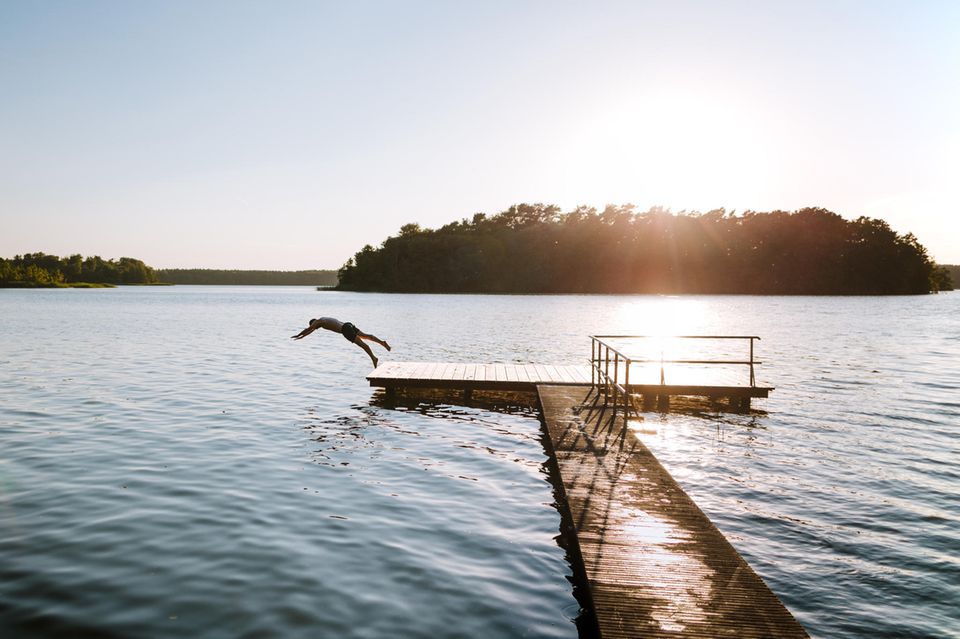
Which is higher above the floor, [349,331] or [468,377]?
[349,331]

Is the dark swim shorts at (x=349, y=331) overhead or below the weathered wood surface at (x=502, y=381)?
overhead

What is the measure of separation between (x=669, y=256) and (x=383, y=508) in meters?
131

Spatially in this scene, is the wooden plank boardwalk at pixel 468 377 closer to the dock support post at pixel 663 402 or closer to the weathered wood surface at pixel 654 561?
the dock support post at pixel 663 402

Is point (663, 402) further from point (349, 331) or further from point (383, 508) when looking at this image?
point (383, 508)

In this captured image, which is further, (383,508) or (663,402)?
(663,402)

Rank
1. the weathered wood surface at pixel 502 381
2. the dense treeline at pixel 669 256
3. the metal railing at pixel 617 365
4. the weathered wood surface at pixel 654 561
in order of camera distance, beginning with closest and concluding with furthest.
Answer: the weathered wood surface at pixel 654 561
the metal railing at pixel 617 365
the weathered wood surface at pixel 502 381
the dense treeline at pixel 669 256

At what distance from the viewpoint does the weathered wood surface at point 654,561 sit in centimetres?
483

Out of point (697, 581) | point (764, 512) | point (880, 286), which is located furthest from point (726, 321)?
point (880, 286)

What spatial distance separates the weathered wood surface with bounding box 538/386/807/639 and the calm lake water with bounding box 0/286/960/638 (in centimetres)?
65

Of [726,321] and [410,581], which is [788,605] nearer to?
[410,581]

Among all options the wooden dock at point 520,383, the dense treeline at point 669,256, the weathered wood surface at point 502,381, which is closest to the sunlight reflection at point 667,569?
the weathered wood surface at point 502,381

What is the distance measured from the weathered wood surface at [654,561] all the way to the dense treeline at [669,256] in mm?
124377

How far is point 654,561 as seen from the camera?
5996 millimetres

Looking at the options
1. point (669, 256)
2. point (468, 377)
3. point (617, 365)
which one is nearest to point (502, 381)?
point (468, 377)
